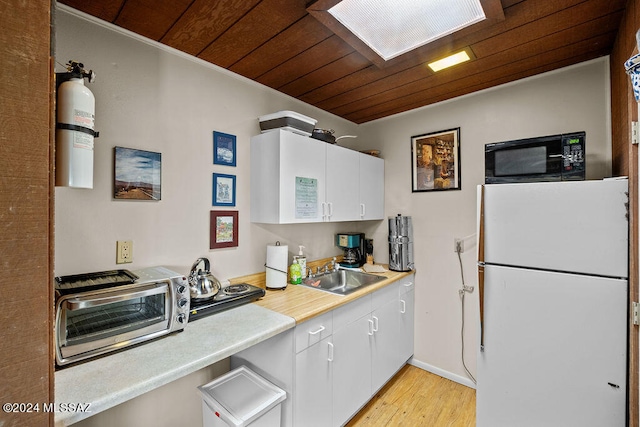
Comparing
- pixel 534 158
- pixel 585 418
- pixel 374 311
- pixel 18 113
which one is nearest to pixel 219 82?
pixel 18 113

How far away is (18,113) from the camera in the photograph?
0.61 meters

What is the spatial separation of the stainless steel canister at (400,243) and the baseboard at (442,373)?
901 millimetres

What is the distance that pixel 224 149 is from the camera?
1881mm

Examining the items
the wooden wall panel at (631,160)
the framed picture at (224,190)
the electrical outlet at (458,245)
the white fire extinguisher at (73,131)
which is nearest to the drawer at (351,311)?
the electrical outlet at (458,245)

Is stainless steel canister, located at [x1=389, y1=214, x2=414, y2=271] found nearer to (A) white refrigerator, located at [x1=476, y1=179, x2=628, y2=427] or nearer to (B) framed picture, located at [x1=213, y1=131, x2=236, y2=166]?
(A) white refrigerator, located at [x1=476, y1=179, x2=628, y2=427]

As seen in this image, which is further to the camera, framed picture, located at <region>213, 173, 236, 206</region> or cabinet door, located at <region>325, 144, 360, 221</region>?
cabinet door, located at <region>325, 144, 360, 221</region>

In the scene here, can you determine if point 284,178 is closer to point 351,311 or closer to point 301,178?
point 301,178

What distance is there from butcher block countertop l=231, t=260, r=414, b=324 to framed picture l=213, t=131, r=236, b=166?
0.82 m

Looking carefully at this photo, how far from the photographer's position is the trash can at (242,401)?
1.30 metres

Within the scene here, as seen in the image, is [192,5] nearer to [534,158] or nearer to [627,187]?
[534,158]

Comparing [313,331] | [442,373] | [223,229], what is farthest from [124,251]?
[442,373]

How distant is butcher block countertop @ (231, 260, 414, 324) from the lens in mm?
1575

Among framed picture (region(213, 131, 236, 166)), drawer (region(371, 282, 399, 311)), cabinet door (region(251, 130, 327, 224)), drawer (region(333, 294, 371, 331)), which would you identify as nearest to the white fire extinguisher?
framed picture (region(213, 131, 236, 166))

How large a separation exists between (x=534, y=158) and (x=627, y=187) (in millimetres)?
487
